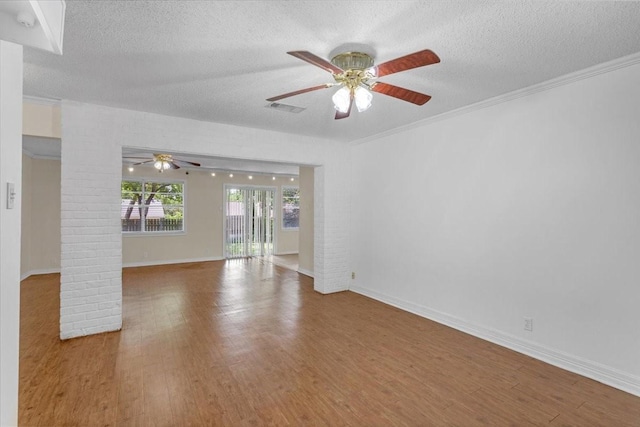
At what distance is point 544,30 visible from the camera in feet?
6.81

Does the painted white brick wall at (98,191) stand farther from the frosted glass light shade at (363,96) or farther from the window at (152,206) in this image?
the window at (152,206)

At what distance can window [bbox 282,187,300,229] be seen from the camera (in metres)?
9.69

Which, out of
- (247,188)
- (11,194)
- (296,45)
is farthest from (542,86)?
(247,188)

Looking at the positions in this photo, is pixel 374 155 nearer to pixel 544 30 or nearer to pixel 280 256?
pixel 544 30

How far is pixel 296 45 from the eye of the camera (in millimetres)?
2275

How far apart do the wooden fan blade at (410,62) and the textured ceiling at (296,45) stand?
0.25 metres

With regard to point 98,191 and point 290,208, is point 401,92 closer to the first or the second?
Answer: point 98,191

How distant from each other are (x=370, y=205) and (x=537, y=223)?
7.91 feet

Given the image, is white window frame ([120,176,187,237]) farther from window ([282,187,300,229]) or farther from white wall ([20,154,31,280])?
window ([282,187,300,229])

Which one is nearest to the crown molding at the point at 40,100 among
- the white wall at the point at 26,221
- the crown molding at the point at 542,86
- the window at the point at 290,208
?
the white wall at the point at 26,221

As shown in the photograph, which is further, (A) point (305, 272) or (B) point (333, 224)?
(A) point (305, 272)

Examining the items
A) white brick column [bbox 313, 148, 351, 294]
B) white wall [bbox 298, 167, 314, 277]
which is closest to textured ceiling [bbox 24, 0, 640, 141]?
white brick column [bbox 313, 148, 351, 294]

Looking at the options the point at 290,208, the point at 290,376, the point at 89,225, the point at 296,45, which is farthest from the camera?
the point at 290,208

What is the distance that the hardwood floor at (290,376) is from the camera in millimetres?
2154
